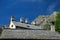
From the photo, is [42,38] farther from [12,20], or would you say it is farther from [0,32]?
[12,20]

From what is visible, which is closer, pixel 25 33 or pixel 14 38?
pixel 14 38

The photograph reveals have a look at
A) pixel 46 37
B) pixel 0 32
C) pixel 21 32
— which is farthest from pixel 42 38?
pixel 0 32

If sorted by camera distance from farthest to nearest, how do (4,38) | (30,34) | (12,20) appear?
(12,20)
(30,34)
(4,38)

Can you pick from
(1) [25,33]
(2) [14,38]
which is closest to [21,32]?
(1) [25,33]

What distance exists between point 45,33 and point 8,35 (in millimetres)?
7059

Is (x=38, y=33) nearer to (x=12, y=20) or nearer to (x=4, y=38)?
(x=4, y=38)

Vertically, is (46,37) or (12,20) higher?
(12,20)

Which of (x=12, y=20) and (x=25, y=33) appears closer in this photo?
(x=25, y=33)

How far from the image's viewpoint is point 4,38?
4038 cm

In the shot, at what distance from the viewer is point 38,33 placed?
1729 inches

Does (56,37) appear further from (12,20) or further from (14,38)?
(12,20)

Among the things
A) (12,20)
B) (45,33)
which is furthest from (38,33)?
(12,20)

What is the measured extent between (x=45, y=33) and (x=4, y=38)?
316 inches

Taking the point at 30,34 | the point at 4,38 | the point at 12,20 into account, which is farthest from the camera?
the point at 12,20
